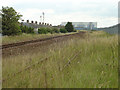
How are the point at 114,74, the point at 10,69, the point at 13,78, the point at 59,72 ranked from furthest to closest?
the point at 10,69, the point at 114,74, the point at 59,72, the point at 13,78

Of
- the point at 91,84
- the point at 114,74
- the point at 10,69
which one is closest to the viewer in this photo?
the point at 91,84

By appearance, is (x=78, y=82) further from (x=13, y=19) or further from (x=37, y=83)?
(x=13, y=19)

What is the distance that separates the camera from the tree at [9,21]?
21.4 m

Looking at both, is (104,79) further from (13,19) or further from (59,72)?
(13,19)

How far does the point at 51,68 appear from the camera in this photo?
447 cm

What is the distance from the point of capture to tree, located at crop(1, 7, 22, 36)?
21359 millimetres

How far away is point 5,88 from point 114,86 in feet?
8.21

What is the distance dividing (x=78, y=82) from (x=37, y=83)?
954mm

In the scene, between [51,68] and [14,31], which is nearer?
[51,68]

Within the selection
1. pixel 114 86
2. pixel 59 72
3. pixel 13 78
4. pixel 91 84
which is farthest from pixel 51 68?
pixel 114 86

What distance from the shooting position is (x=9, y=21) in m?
21.7

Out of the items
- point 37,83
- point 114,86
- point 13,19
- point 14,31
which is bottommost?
point 114,86

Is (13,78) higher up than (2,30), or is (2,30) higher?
(2,30)

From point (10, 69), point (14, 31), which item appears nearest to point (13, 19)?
point (14, 31)
